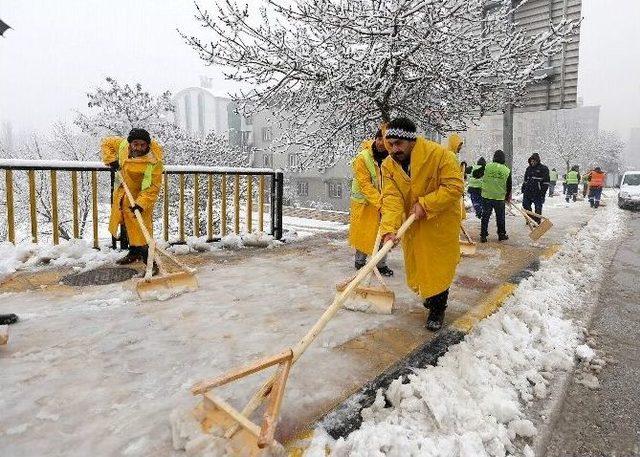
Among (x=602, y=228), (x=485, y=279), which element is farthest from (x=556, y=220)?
(x=485, y=279)

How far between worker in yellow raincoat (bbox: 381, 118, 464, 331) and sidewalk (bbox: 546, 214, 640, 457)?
1.05 meters

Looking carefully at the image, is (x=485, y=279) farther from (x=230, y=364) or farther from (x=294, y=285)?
(x=230, y=364)

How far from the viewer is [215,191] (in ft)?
49.9

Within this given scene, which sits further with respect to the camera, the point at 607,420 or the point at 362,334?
the point at 362,334

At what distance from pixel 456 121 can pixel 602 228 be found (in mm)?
5699

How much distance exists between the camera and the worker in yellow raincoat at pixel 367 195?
432 centimetres

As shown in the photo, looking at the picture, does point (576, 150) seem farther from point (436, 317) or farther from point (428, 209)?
point (428, 209)

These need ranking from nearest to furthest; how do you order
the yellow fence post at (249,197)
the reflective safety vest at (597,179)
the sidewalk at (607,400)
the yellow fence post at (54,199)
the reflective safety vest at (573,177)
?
the sidewalk at (607,400)
the yellow fence post at (54,199)
the yellow fence post at (249,197)
the reflective safety vest at (597,179)
the reflective safety vest at (573,177)

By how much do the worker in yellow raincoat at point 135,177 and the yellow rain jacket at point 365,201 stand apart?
2360mm

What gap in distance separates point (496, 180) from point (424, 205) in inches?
205

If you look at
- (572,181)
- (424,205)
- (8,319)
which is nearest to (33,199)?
(8,319)

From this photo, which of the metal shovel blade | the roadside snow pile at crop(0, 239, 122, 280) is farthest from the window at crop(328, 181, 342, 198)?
the metal shovel blade

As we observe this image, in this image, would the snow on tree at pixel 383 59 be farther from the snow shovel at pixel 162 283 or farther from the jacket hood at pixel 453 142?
the snow shovel at pixel 162 283

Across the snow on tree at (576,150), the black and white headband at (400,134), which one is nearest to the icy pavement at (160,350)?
the black and white headband at (400,134)
